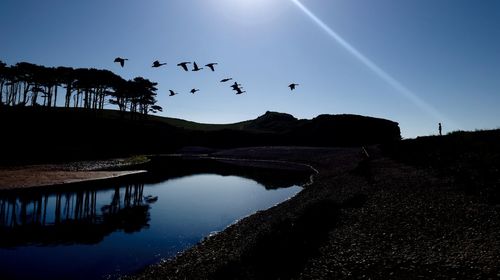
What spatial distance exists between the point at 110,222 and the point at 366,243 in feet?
74.9

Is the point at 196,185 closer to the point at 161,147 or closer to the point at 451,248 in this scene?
the point at 451,248

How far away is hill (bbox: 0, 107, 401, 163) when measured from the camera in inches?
3115

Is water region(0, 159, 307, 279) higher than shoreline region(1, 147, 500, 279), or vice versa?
shoreline region(1, 147, 500, 279)

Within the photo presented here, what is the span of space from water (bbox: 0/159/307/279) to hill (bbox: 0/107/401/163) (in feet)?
117

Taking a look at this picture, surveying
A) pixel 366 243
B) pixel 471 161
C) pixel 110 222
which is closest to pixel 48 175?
pixel 110 222

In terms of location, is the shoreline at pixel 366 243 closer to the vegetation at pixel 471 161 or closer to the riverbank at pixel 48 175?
the vegetation at pixel 471 161

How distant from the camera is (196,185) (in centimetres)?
5562

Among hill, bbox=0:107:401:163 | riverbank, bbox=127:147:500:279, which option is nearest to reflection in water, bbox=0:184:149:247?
riverbank, bbox=127:147:500:279

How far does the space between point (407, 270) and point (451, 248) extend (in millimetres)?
2595

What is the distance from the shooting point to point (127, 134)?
10988cm

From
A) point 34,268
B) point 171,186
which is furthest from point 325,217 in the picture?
point 171,186

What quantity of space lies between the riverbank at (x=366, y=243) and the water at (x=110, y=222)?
347 cm

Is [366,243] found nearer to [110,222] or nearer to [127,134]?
[110,222]

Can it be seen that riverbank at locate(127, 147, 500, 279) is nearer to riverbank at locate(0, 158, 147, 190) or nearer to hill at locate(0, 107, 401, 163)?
riverbank at locate(0, 158, 147, 190)
